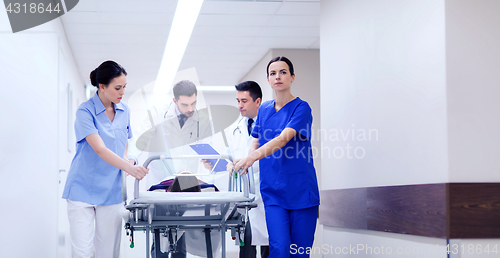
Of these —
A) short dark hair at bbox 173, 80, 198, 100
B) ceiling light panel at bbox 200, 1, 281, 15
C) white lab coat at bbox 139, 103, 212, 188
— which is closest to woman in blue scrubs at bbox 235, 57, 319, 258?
short dark hair at bbox 173, 80, 198, 100

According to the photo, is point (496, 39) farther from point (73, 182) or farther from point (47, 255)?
point (47, 255)

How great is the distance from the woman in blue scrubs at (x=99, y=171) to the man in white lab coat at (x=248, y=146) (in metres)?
0.87

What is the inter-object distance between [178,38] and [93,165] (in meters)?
3.46

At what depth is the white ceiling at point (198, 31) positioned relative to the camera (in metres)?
4.70

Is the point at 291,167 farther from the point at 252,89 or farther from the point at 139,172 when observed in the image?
the point at 252,89

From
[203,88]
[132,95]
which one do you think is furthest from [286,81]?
[132,95]

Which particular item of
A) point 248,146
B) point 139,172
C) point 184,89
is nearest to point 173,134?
point 184,89

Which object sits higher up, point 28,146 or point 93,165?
point 28,146

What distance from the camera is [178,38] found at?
5566 millimetres

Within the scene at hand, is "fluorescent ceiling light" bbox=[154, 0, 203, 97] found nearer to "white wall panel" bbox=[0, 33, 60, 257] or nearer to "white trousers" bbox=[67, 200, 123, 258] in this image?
"white wall panel" bbox=[0, 33, 60, 257]

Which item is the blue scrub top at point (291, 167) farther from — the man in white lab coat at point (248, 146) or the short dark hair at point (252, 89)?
the short dark hair at point (252, 89)

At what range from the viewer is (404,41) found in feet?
7.56

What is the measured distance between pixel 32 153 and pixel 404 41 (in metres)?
2.35

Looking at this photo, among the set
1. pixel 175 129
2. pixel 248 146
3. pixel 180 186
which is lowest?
pixel 180 186
